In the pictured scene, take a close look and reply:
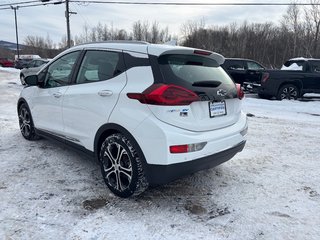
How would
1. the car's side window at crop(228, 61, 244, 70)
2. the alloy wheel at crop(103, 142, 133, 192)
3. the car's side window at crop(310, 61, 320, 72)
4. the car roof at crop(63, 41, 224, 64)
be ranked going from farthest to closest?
1. the car's side window at crop(228, 61, 244, 70)
2. the car's side window at crop(310, 61, 320, 72)
3. the alloy wheel at crop(103, 142, 133, 192)
4. the car roof at crop(63, 41, 224, 64)

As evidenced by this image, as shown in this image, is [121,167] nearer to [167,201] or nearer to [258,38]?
[167,201]

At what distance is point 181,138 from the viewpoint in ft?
9.26

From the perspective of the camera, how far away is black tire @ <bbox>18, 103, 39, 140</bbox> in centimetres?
525

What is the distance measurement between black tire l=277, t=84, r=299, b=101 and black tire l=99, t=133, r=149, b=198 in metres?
10.3

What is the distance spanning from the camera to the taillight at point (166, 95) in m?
2.80

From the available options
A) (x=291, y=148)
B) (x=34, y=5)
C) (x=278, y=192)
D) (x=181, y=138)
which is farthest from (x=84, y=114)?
(x=34, y=5)

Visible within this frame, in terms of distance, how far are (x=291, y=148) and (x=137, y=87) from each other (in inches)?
141

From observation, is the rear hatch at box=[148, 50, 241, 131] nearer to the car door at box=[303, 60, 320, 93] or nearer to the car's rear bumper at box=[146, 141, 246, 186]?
the car's rear bumper at box=[146, 141, 246, 186]

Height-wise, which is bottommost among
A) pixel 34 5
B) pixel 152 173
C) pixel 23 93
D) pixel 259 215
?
pixel 259 215

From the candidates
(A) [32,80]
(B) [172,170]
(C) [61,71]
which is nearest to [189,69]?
(B) [172,170]

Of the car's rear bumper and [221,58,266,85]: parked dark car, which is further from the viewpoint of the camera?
[221,58,266,85]: parked dark car

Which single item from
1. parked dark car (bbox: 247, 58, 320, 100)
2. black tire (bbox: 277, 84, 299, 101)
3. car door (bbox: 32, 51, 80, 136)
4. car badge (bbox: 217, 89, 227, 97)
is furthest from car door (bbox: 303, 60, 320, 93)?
car door (bbox: 32, 51, 80, 136)

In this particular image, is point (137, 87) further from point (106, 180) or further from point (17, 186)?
point (17, 186)

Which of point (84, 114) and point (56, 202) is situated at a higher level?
point (84, 114)
